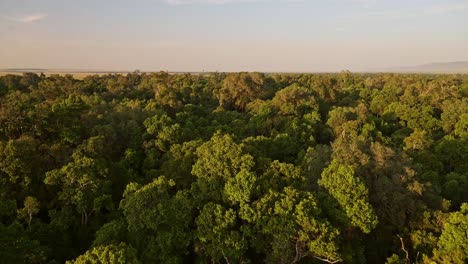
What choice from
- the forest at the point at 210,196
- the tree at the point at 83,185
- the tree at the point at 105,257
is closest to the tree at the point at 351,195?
the forest at the point at 210,196

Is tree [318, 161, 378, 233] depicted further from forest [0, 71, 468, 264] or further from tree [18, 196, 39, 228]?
tree [18, 196, 39, 228]

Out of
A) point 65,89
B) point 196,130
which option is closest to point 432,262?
point 196,130

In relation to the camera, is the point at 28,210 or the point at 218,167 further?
the point at 218,167

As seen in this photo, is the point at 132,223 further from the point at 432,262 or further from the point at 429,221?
the point at 429,221

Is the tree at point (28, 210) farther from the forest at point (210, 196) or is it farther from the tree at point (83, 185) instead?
the tree at point (83, 185)

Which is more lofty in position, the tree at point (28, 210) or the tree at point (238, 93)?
the tree at point (238, 93)

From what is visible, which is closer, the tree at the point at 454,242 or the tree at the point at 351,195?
the tree at the point at 454,242

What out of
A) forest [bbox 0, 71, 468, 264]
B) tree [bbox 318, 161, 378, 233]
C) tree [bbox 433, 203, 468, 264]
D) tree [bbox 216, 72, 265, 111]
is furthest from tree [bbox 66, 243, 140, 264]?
tree [bbox 216, 72, 265, 111]

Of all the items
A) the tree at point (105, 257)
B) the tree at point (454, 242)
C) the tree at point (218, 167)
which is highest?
the tree at point (218, 167)

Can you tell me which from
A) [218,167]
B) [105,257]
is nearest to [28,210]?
[105,257]

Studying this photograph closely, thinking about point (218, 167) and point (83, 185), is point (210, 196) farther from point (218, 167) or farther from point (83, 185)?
point (83, 185)

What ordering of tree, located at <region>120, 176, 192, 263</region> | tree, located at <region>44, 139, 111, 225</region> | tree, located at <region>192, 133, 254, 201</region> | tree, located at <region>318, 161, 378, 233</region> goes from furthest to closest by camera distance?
tree, located at <region>44, 139, 111, 225</region>
tree, located at <region>192, 133, 254, 201</region>
tree, located at <region>318, 161, 378, 233</region>
tree, located at <region>120, 176, 192, 263</region>
